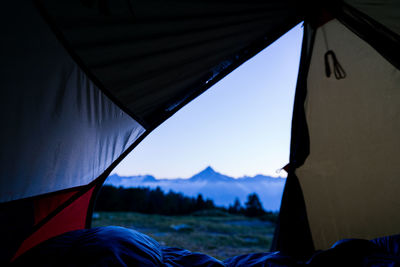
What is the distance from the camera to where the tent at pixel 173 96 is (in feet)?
2.10

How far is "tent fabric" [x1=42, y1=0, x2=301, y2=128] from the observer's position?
0.67 m

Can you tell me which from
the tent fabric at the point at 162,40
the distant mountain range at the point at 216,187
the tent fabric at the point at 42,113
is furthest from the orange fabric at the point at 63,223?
the distant mountain range at the point at 216,187

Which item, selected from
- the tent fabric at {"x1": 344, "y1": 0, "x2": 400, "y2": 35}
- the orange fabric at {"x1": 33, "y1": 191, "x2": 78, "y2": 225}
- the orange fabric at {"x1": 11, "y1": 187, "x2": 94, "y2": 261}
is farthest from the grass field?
the tent fabric at {"x1": 344, "y1": 0, "x2": 400, "y2": 35}

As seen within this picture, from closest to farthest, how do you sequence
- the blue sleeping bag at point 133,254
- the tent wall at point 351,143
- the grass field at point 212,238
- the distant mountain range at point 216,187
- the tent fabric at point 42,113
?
the tent fabric at point 42,113 → the blue sleeping bag at point 133,254 → the tent wall at point 351,143 → the grass field at point 212,238 → the distant mountain range at point 216,187

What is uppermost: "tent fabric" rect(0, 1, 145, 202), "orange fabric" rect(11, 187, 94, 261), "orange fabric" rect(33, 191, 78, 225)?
"tent fabric" rect(0, 1, 145, 202)

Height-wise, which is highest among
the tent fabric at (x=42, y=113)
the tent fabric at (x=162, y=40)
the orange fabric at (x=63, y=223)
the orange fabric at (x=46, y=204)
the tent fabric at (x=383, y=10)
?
the tent fabric at (x=383, y=10)

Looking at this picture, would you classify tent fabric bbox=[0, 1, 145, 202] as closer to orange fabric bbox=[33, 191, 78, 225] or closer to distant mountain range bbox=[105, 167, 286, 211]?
orange fabric bbox=[33, 191, 78, 225]

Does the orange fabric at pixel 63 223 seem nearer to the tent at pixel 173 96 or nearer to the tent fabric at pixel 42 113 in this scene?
the tent at pixel 173 96

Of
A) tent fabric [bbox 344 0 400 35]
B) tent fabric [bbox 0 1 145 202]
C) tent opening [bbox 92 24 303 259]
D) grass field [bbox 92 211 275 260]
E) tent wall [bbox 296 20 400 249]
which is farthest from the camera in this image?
grass field [bbox 92 211 275 260]

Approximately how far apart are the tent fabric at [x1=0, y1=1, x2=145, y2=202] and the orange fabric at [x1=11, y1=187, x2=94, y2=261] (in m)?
0.36

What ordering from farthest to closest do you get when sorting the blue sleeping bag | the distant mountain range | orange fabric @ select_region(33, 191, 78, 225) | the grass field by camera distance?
the distant mountain range → the grass field → orange fabric @ select_region(33, 191, 78, 225) → the blue sleeping bag

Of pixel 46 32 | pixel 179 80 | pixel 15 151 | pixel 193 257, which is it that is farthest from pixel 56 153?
pixel 193 257

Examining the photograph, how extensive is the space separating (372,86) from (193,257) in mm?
1621

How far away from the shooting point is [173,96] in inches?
47.5
